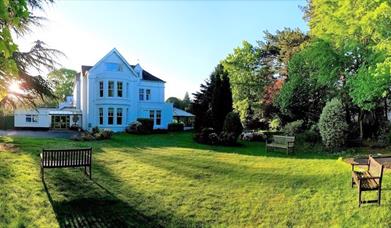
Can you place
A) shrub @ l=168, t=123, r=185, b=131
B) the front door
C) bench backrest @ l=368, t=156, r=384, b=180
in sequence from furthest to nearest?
the front door < shrub @ l=168, t=123, r=185, b=131 < bench backrest @ l=368, t=156, r=384, b=180

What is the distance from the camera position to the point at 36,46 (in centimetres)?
1912

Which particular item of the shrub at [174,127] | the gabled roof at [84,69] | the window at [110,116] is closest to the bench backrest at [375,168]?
the window at [110,116]

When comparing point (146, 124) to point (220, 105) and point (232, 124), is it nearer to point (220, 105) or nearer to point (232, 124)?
point (220, 105)

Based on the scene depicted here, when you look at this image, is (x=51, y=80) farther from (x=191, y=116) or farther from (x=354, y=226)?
(x=191, y=116)

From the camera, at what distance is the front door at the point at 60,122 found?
41.7 metres

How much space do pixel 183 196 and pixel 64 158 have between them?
13.3ft

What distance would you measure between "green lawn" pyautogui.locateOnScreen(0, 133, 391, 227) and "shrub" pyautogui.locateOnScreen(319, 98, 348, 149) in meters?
6.74

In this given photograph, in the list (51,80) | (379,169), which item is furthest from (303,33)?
(379,169)

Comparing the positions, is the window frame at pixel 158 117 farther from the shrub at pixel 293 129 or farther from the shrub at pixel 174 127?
the shrub at pixel 293 129

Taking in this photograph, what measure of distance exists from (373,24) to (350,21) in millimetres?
2170

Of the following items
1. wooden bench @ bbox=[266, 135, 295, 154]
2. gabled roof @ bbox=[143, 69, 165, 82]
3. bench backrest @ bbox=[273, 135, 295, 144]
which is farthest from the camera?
gabled roof @ bbox=[143, 69, 165, 82]

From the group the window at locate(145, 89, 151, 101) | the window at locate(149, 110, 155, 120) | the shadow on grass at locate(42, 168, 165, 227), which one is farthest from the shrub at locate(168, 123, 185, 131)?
the shadow on grass at locate(42, 168, 165, 227)

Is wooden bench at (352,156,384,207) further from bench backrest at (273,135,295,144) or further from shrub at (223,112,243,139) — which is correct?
shrub at (223,112,243,139)

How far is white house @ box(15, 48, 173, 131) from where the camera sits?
116ft
